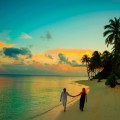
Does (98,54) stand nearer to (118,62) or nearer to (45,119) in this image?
(118,62)

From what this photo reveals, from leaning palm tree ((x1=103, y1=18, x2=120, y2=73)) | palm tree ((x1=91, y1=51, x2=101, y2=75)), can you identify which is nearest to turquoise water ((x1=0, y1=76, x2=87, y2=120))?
leaning palm tree ((x1=103, y1=18, x2=120, y2=73))

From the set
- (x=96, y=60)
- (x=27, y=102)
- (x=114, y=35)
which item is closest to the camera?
(x=27, y=102)

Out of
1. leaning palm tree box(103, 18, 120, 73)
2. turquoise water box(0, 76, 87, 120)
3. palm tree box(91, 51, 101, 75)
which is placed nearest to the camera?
turquoise water box(0, 76, 87, 120)

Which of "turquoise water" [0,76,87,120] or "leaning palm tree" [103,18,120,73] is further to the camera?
"leaning palm tree" [103,18,120,73]

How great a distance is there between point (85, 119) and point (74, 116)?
1.35 m

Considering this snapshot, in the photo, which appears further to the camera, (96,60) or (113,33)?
(96,60)

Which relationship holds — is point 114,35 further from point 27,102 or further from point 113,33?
point 27,102

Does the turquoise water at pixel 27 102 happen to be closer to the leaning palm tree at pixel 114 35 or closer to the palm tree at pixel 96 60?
the leaning palm tree at pixel 114 35

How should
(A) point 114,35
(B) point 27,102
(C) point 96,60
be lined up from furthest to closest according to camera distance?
(C) point 96,60
(A) point 114,35
(B) point 27,102

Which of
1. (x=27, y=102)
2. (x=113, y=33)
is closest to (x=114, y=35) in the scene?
(x=113, y=33)

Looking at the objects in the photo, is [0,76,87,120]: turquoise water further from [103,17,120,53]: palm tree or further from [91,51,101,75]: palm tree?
[91,51,101,75]: palm tree

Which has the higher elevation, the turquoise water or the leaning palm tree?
the leaning palm tree

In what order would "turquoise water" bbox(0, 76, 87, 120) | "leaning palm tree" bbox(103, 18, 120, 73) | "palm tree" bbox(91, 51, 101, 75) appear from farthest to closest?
"palm tree" bbox(91, 51, 101, 75) → "leaning palm tree" bbox(103, 18, 120, 73) → "turquoise water" bbox(0, 76, 87, 120)

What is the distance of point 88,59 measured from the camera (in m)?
112
